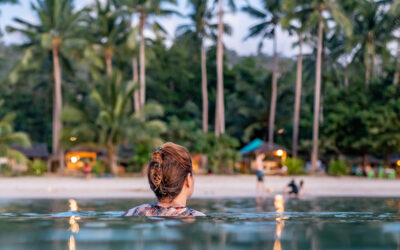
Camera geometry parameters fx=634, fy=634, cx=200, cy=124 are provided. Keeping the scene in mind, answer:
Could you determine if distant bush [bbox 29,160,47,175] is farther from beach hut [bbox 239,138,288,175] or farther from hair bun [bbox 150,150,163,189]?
hair bun [bbox 150,150,163,189]

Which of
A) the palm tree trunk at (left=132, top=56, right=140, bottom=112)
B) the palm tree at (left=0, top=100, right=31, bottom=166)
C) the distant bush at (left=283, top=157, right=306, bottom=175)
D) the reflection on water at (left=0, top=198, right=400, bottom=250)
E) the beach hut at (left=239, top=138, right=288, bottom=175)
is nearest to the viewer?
the reflection on water at (left=0, top=198, right=400, bottom=250)

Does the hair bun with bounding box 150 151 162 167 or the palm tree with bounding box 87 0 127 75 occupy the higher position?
the palm tree with bounding box 87 0 127 75

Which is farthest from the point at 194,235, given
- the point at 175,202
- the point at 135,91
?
the point at 135,91

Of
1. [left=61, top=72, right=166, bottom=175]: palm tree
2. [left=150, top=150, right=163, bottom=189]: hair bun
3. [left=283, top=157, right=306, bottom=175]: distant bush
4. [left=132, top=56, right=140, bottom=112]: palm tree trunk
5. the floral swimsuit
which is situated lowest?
the floral swimsuit

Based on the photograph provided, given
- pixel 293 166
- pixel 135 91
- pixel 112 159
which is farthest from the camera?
pixel 135 91

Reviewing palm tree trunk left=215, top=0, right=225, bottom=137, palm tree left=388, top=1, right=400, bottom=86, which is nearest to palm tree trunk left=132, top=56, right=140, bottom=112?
palm tree trunk left=215, top=0, right=225, bottom=137

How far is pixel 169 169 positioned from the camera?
4637 mm

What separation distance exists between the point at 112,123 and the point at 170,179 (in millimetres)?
35432

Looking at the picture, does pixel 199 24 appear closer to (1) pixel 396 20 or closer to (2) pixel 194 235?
(1) pixel 396 20

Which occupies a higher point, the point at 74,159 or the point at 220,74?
the point at 220,74

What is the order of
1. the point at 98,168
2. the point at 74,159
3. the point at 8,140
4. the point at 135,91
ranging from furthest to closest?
the point at 74,159 → the point at 135,91 → the point at 98,168 → the point at 8,140

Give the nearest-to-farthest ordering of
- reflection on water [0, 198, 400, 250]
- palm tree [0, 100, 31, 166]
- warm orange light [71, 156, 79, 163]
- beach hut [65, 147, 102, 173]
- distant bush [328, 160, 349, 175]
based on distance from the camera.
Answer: reflection on water [0, 198, 400, 250] → palm tree [0, 100, 31, 166] → distant bush [328, 160, 349, 175] → warm orange light [71, 156, 79, 163] → beach hut [65, 147, 102, 173]

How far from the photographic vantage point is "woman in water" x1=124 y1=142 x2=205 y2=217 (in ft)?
15.0

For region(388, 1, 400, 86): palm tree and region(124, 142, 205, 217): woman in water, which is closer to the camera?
region(124, 142, 205, 217): woman in water
